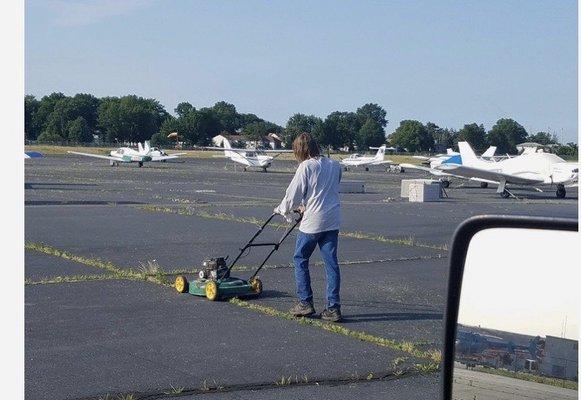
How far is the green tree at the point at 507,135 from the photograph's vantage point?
77.8 m

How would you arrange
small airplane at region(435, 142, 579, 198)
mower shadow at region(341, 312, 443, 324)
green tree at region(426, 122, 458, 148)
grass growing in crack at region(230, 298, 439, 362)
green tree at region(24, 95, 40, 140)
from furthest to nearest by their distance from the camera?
green tree at region(24, 95, 40, 140) → green tree at region(426, 122, 458, 148) → small airplane at region(435, 142, 579, 198) → mower shadow at region(341, 312, 443, 324) → grass growing in crack at region(230, 298, 439, 362)

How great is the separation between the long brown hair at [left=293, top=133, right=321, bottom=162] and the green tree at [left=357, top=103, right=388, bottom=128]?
394ft

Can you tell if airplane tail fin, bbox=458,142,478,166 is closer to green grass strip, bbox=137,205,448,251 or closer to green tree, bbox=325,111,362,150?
green grass strip, bbox=137,205,448,251

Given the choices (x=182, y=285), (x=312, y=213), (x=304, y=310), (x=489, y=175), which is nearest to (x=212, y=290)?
(x=182, y=285)

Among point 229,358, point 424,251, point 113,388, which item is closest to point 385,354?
point 229,358

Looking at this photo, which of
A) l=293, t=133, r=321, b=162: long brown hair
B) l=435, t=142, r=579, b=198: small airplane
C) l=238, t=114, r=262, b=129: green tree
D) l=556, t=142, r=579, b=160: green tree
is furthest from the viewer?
l=238, t=114, r=262, b=129: green tree

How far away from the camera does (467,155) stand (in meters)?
44.3

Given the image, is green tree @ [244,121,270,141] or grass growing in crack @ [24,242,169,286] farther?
green tree @ [244,121,270,141]

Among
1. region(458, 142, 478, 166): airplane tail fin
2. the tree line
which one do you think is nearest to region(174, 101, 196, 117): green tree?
the tree line

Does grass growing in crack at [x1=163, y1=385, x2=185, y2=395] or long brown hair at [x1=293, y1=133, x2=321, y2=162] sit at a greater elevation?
long brown hair at [x1=293, y1=133, x2=321, y2=162]

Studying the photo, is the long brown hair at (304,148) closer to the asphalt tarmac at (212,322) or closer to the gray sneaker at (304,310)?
the gray sneaker at (304,310)

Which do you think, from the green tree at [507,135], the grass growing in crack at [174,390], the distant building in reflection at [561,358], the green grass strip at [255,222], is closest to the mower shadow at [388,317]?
the grass growing in crack at [174,390]

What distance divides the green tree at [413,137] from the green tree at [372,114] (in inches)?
569

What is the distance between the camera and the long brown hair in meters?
9.09
